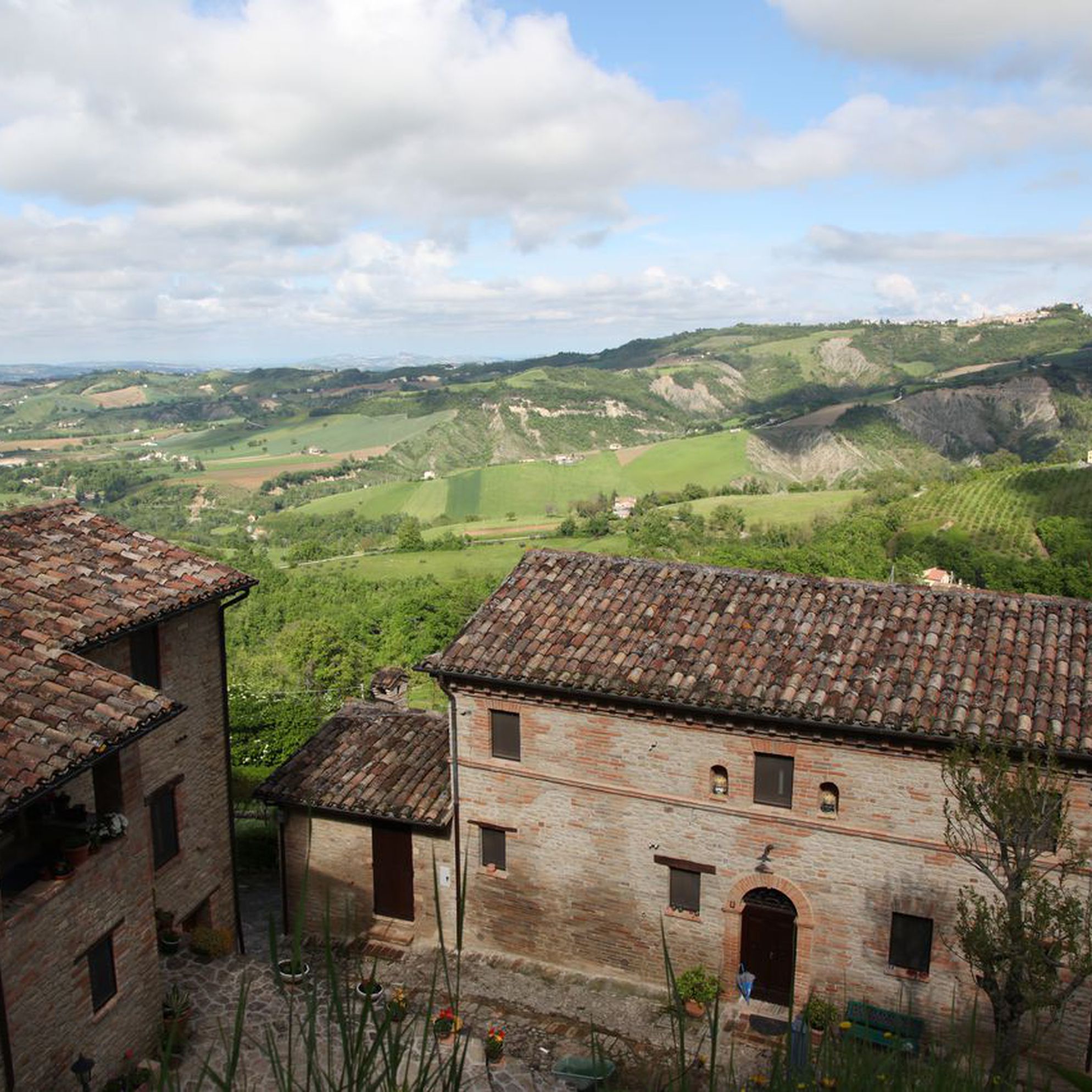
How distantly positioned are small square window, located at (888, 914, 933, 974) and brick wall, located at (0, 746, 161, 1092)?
1210 centimetres

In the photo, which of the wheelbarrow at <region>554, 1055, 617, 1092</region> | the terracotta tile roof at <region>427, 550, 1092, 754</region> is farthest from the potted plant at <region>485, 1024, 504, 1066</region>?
the terracotta tile roof at <region>427, 550, 1092, 754</region>

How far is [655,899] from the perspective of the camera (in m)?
18.1

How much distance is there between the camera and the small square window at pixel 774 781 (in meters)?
16.8

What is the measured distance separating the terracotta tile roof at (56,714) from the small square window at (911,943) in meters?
12.6

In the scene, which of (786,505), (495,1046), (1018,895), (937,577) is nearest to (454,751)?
(495,1046)

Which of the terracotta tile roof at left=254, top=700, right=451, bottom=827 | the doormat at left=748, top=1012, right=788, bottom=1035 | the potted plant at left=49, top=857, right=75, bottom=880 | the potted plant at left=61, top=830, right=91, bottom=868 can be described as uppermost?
the potted plant at left=61, top=830, right=91, bottom=868

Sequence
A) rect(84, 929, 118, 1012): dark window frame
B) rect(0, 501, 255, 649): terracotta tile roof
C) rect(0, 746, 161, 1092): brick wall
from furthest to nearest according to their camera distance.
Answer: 1. rect(0, 501, 255, 649): terracotta tile roof
2. rect(84, 929, 118, 1012): dark window frame
3. rect(0, 746, 161, 1092): brick wall

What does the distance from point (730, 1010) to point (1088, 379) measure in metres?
172

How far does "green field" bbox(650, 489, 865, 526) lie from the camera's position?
4021 inches

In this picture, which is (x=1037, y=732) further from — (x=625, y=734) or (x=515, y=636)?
(x=515, y=636)

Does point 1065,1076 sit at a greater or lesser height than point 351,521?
greater

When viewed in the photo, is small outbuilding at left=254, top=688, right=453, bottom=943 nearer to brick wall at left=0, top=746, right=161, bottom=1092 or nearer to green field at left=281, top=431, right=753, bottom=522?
brick wall at left=0, top=746, right=161, bottom=1092

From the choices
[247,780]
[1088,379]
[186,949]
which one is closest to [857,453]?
[1088,379]

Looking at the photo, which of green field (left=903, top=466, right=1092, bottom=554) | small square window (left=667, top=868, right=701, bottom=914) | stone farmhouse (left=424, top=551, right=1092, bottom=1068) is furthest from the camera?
green field (left=903, top=466, right=1092, bottom=554)
